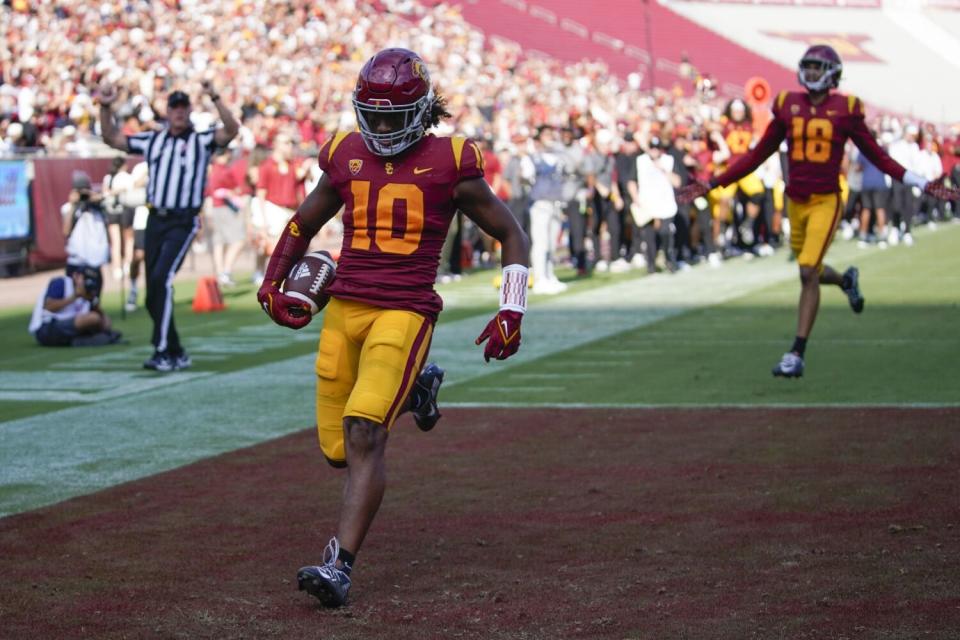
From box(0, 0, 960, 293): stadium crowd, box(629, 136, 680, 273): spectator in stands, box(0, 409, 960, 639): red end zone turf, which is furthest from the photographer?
box(629, 136, 680, 273): spectator in stands

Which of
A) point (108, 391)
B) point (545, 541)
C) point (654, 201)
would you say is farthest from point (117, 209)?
point (545, 541)

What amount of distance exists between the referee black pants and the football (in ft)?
21.8

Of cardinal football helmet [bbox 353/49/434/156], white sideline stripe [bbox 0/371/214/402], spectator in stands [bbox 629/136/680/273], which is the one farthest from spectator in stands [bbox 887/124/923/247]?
cardinal football helmet [bbox 353/49/434/156]

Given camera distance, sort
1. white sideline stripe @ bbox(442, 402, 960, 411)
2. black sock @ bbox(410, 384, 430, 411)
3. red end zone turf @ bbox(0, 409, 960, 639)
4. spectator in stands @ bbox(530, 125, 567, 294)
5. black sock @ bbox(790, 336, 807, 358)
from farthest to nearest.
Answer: spectator in stands @ bbox(530, 125, 567, 294) → black sock @ bbox(790, 336, 807, 358) → white sideline stripe @ bbox(442, 402, 960, 411) → black sock @ bbox(410, 384, 430, 411) → red end zone turf @ bbox(0, 409, 960, 639)

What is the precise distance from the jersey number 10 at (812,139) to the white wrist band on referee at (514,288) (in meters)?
5.48

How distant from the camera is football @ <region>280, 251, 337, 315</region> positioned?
230 inches

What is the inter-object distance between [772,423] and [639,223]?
40.3 ft

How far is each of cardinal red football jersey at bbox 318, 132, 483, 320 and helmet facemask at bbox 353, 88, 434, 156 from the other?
0.23ft

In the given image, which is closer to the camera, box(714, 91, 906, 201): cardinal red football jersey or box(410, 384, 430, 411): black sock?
box(410, 384, 430, 411): black sock

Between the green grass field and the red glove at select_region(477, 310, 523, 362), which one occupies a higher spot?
the red glove at select_region(477, 310, 523, 362)

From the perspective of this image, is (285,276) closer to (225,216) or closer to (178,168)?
(178,168)

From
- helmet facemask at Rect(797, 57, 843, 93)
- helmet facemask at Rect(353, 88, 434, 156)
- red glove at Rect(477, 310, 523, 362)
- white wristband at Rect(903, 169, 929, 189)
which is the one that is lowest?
red glove at Rect(477, 310, 523, 362)

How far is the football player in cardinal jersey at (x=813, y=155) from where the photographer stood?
10.9 metres

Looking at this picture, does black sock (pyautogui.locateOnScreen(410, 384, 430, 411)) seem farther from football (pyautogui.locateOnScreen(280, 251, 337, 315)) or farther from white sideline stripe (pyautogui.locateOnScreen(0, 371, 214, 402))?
white sideline stripe (pyautogui.locateOnScreen(0, 371, 214, 402))
